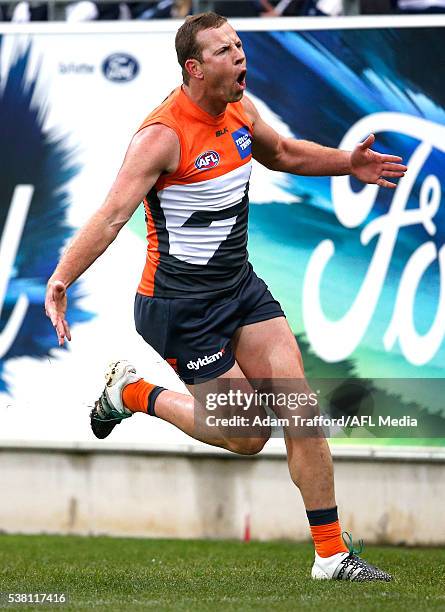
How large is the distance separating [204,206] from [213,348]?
2.25 feet

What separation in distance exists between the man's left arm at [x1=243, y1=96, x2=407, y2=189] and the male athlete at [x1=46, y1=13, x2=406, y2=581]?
3.5 inches

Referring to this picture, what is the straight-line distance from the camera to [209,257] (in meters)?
6.17

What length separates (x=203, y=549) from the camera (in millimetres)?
8453

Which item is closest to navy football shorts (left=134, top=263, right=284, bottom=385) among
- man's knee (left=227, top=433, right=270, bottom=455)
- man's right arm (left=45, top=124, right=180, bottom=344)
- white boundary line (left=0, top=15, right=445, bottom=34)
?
man's knee (left=227, top=433, right=270, bottom=455)

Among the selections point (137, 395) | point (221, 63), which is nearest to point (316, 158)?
point (221, 63)

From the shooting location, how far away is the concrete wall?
28.6ft

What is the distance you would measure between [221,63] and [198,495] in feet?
12.9

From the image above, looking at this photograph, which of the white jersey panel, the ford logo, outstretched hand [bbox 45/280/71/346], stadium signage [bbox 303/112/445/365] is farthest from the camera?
the ford logo

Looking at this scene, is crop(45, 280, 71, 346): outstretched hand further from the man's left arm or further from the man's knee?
the man's left arm

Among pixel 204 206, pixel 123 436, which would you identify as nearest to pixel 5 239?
pixel 123 436

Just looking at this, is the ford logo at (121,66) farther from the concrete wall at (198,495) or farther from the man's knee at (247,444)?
the man's knee at (247,444)

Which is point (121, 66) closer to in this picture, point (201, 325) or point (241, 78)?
point (241, 78)

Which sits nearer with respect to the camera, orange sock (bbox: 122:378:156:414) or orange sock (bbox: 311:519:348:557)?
orange sock (bbox: 311:519:348:557)

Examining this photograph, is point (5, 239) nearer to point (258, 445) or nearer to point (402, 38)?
point (402, 38)
